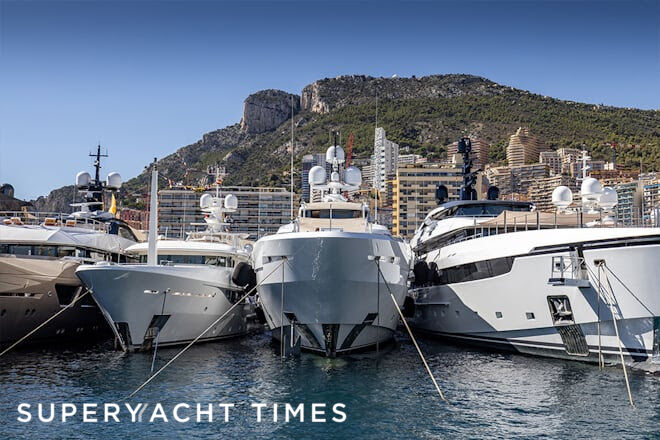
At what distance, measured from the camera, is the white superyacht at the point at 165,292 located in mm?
19781

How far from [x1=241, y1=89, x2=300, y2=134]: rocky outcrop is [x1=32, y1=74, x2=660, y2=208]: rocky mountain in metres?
0.29

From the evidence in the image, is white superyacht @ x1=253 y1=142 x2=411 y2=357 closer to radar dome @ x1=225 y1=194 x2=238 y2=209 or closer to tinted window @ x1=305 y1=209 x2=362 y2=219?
tinted window @ x1=305 y1=209 x2=362 y2=219

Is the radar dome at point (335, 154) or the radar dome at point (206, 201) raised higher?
the radar dome at point (335, 154)

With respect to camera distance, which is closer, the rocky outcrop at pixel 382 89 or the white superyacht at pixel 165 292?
the white superyacht at pixel 165 292

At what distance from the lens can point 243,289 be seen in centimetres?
2517

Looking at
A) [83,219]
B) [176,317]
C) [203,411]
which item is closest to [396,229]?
[83,219]

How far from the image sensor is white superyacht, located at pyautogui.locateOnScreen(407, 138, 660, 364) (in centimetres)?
1688

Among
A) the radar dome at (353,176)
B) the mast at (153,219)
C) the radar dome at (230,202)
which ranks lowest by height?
the mast at (153,219)

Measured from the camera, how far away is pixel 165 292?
2036cm

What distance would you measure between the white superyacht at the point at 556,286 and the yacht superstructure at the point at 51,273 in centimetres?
1376

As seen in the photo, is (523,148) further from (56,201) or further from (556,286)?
(556,286)

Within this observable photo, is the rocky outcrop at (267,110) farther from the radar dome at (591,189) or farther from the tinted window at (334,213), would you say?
the radar dome at (591,189)

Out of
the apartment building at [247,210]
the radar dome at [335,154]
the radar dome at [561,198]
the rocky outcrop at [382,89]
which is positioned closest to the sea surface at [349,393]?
the radar dome at [561,198]

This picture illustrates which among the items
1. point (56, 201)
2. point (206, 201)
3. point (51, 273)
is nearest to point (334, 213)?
point (51, 273)
